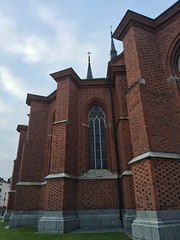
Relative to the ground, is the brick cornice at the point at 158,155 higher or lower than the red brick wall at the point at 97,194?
higher

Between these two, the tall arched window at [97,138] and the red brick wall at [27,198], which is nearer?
the tall arched window at [97,138]

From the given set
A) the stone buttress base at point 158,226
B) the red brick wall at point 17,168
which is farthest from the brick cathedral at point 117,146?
the red brick wall at point 17,168

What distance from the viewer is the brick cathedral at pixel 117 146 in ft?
18.8

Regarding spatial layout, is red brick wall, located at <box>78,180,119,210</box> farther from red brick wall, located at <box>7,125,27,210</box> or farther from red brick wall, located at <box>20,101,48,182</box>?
red brick wall, located at <box>7,125,27,210</box>

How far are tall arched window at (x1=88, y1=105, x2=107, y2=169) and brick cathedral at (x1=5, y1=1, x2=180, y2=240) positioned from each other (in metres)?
0.06

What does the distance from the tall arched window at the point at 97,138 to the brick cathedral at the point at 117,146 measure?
0.06 metres

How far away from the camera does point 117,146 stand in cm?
1089

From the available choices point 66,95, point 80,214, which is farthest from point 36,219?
point 66,95

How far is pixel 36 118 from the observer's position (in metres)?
13.7

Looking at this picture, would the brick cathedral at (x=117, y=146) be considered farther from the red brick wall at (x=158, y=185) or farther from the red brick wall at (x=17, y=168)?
the red brick wall at (x=17, y=168)

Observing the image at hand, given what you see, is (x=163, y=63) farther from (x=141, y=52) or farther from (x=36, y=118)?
(x=36, y=118)

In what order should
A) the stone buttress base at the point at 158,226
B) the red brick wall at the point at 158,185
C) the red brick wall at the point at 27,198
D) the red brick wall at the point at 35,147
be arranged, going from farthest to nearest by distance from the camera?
1. the red brick wall at the point at 35,147
2. the red brick wall at the point at 27,198
3. the red brick wall at the point at 158,185
4. the stone buttress base at the point at 158,226

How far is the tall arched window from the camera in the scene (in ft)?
35.9

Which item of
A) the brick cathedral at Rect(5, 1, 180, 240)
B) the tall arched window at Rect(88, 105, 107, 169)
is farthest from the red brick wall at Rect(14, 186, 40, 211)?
the tall arched window at Rect(88, 105, 107, 169)
